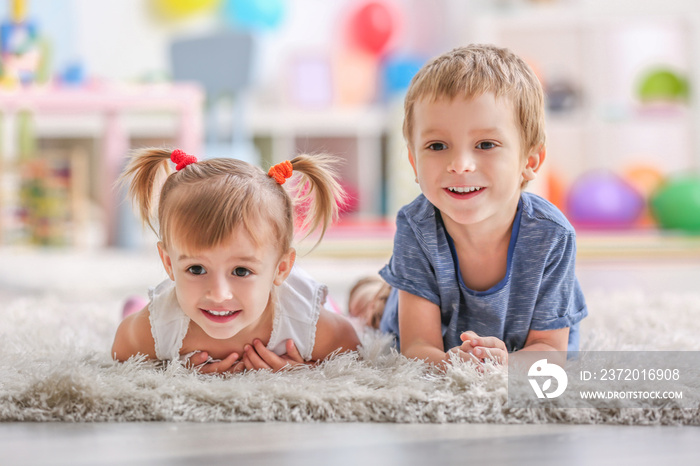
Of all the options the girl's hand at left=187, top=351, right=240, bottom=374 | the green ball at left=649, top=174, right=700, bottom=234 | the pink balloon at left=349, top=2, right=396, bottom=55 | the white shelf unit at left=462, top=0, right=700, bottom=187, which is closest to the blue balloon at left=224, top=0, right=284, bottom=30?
the pink balloon at left=349, top=2, right=396, bottom=55

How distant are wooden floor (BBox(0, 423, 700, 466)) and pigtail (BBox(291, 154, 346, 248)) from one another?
1.01 feet

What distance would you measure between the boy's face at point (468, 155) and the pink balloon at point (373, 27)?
375 cm

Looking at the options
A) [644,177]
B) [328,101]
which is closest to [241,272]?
[644,177]

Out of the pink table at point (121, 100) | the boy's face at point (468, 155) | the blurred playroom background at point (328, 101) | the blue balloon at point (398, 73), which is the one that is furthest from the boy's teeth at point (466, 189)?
the blue balloon at point (398, 73)

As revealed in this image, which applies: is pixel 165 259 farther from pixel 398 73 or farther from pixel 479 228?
pixel 398 73

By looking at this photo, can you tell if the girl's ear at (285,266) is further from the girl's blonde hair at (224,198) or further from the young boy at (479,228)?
the young boy at (479,228)

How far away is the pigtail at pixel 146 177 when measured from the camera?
911mm

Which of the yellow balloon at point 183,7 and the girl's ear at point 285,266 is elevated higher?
the yellow balloon at point 183,7

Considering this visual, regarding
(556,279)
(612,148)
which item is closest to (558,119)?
(612,148)

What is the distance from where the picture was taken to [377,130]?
4.44 meters

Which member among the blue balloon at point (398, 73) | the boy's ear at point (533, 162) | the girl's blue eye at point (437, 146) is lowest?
the boy's ear at point (533, 162)

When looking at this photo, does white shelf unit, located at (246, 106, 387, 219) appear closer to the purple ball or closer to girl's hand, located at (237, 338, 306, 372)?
the purple ball

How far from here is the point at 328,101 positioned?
4.45m

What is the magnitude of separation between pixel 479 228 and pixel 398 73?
363 cm
